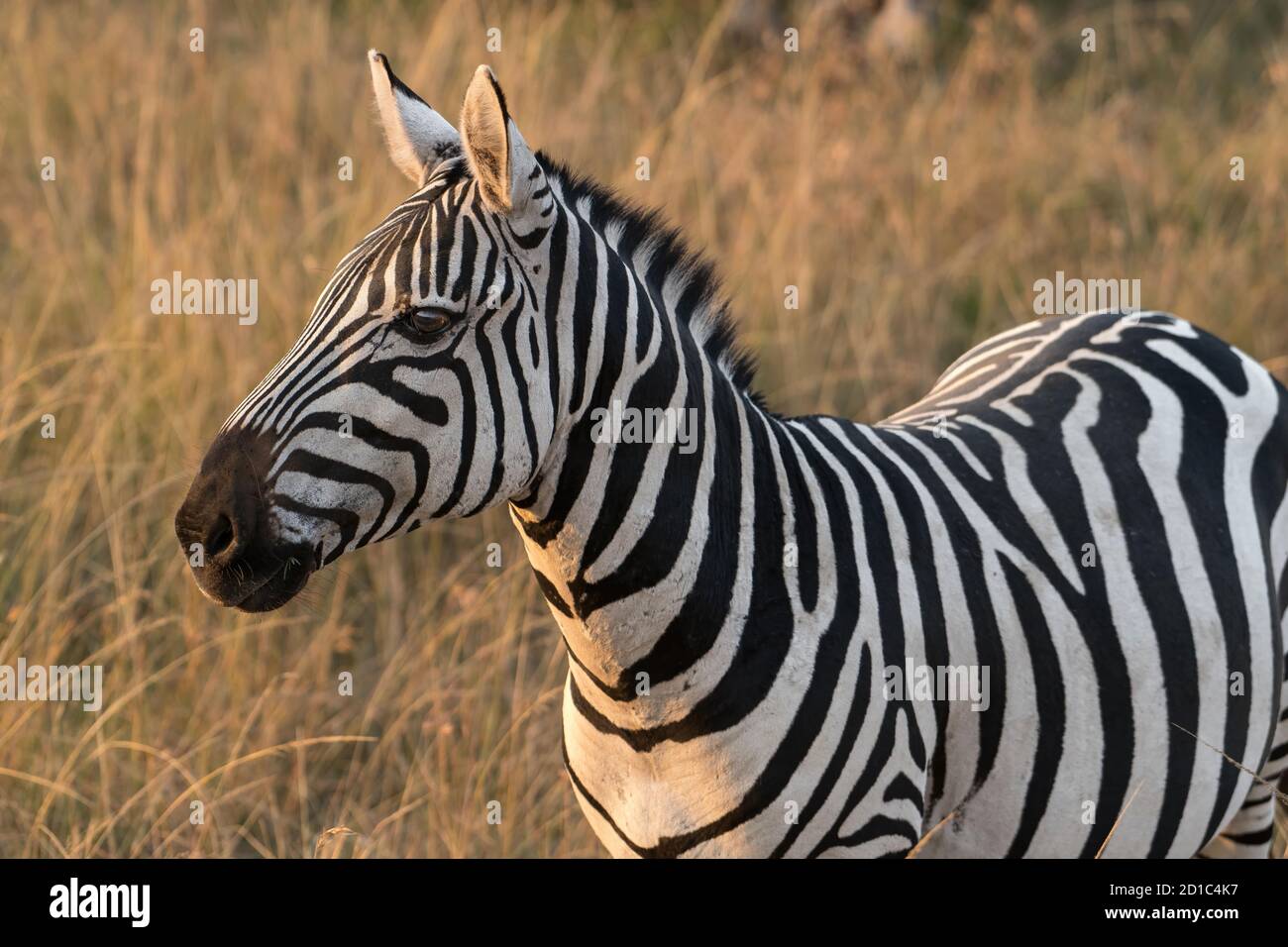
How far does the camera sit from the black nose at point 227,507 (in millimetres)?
2449

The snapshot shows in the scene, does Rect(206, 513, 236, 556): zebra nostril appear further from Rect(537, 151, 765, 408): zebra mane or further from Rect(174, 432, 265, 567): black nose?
Rect(537, 151, 765, 408): zebra mane

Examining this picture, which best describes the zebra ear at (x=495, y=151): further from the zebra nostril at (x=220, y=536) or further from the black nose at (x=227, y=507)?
the zebra nostril at (x=220, y=536)

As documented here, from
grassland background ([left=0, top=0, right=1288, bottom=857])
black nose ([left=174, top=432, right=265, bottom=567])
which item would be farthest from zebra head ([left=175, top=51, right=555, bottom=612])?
grassland background ([left=0, top=0, right=1288, bottom=857])

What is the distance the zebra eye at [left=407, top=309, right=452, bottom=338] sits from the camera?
8.32ft

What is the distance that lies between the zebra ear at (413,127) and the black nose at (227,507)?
2.41ft

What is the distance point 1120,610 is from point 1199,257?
4587 mm

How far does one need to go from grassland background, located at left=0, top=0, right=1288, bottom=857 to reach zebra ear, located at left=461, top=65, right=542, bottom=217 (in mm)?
872

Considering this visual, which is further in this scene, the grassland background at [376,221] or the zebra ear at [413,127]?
the grassland background at [376,221]

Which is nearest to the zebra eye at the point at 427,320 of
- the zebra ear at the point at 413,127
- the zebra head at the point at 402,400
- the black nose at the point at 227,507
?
the zebra head at the point at 402,400

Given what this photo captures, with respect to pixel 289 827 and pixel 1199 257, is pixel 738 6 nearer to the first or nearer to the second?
pixel 1199 257

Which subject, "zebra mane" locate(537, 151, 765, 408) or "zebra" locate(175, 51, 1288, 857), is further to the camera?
"zebra mane" locate(537, 151, 765, 408)

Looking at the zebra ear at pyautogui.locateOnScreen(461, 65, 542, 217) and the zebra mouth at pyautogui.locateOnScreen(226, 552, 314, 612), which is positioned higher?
the zebra ear at pyautogui.locateOnScreen(461, 65, 542, 217)

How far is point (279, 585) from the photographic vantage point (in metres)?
2.52

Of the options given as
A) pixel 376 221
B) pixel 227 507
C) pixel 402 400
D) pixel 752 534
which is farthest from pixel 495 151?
pixel 376 221
